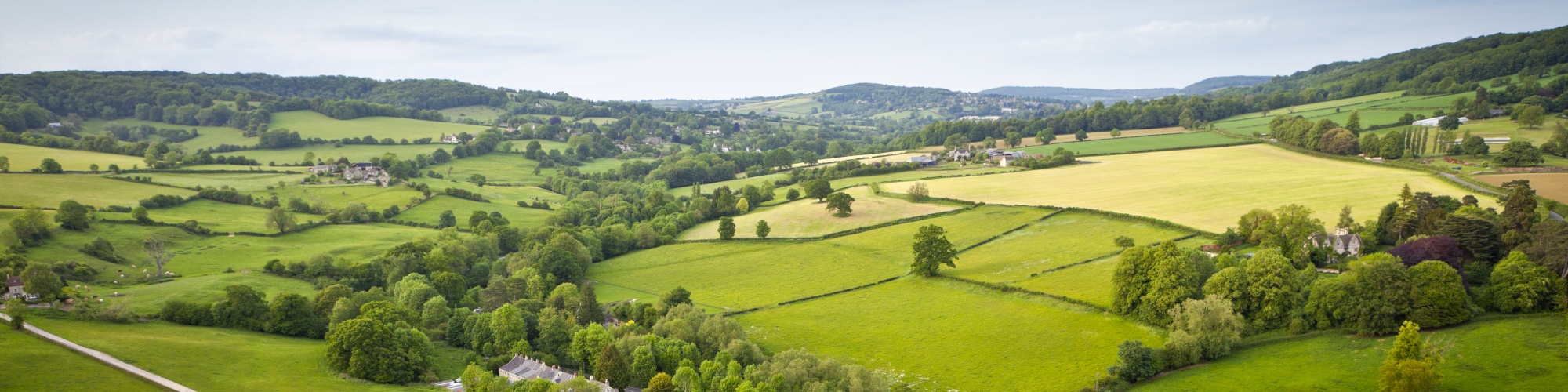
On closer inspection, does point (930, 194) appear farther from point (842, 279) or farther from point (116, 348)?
point (116, 348)

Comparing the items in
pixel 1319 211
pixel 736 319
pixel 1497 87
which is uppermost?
pixel 1497 87

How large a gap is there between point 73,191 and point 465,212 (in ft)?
100

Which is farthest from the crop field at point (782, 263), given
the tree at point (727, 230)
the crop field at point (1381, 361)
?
the crop field at point (1381, 361)

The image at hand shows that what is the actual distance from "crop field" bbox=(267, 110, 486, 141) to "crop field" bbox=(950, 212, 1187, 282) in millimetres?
103417

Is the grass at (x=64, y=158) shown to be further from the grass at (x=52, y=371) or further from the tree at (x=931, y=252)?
the tree at (x=931, y=252)

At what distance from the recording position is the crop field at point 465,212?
245 feet

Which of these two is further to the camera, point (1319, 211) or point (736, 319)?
point (1319, 211)

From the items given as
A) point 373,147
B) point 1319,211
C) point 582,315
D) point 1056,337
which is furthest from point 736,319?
point 373,147

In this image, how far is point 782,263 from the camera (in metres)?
57.0

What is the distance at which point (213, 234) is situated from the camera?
2272 inches

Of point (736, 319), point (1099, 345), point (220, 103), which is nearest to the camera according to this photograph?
point (1099, 345)

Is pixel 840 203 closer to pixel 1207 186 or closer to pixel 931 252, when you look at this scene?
pixel 931 252

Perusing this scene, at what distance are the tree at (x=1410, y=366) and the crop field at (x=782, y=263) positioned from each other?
28277 mm

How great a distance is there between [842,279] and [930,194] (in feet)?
81.2
